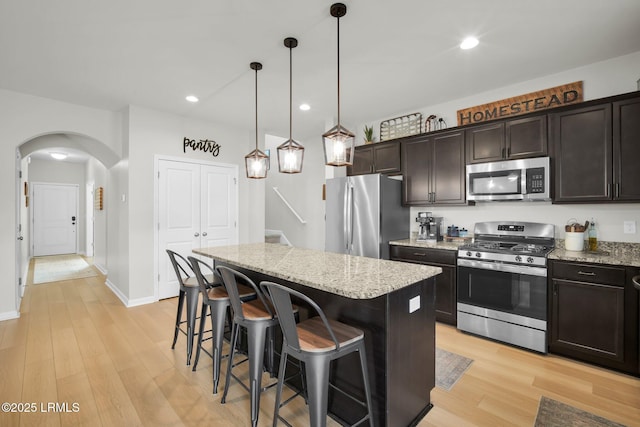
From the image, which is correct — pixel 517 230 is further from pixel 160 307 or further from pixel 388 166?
pixel 160 307

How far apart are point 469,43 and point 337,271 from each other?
2.29m

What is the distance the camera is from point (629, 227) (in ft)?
9.16

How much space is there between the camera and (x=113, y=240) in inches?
195

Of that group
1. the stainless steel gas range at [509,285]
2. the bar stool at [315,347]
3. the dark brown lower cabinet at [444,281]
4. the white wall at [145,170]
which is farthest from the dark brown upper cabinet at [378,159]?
the bar stool at [315,347]

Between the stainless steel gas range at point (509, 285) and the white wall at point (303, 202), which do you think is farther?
the white wall at point (303, 202)

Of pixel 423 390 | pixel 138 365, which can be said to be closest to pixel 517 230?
pixel 423 390

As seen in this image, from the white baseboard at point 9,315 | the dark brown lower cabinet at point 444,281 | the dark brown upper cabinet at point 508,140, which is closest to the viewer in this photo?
the dark brown upper cabinet at point 508,140

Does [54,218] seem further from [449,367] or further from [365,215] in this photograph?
[449,367]

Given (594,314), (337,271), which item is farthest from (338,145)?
(594,314)

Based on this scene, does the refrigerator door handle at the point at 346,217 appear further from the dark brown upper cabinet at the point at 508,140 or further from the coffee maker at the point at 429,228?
the dark brown upper cabinet at the point at 508,140

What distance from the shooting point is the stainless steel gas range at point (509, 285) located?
277 centimetres

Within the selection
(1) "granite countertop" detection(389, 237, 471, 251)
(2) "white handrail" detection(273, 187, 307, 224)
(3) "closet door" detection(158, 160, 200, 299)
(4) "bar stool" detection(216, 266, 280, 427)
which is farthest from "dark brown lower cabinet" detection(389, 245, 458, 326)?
(3) "closet door" detection(158, 160, 200, 299)

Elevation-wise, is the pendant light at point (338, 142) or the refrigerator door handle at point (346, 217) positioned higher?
the pendant light at point (338, 142)

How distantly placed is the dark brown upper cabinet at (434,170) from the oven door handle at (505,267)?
796 mm
